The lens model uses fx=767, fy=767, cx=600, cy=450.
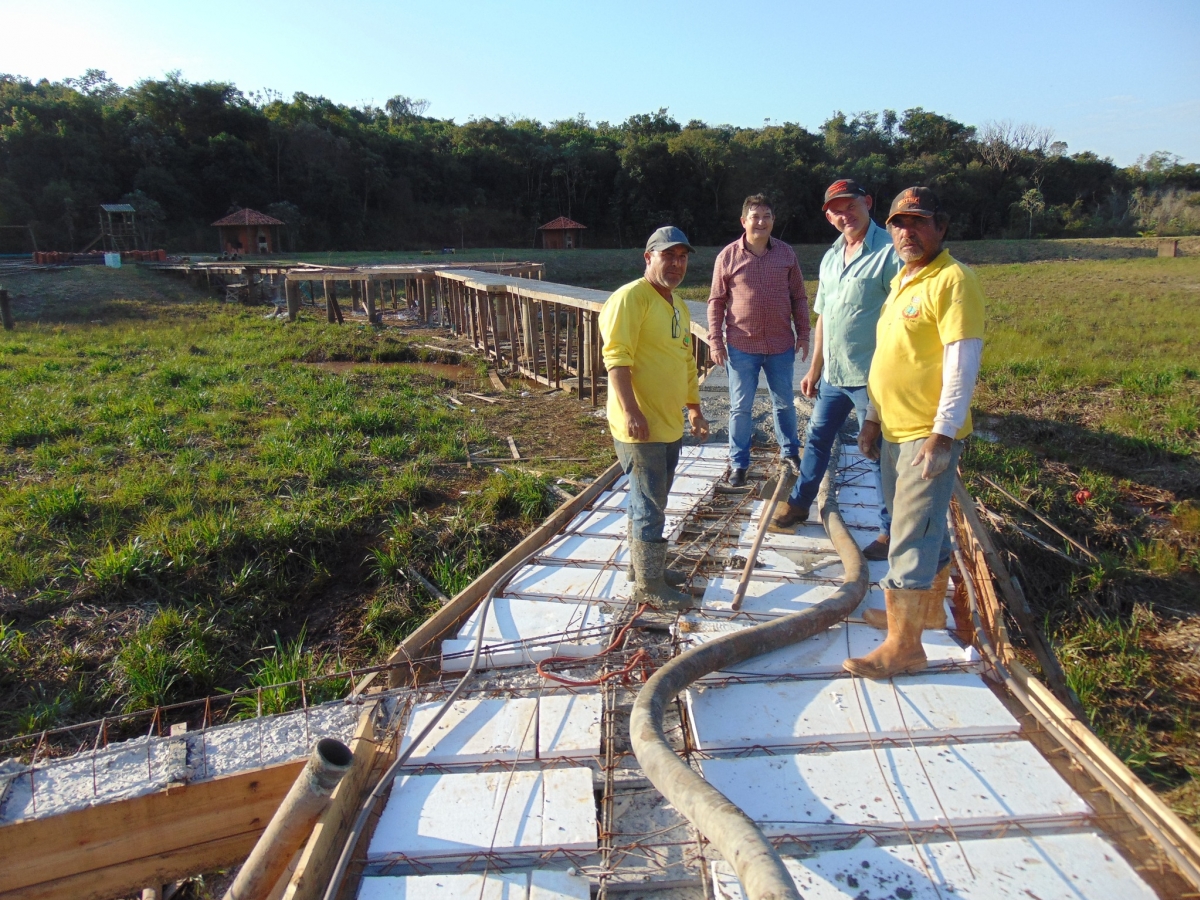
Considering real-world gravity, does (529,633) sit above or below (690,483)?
A: below

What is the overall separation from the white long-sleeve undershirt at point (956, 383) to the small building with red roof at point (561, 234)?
38.6 metres

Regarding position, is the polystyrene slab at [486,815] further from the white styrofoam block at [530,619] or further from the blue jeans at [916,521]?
the blue jeans at [916,521]

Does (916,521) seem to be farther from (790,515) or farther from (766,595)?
(790,515)

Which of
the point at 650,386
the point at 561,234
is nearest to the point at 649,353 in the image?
the point at 650,386

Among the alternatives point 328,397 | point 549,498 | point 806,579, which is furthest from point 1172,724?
point 328,397

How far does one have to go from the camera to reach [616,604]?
3.47 m

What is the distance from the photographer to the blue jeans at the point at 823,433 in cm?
384

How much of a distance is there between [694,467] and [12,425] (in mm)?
6246

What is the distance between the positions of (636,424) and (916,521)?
1.12 metres

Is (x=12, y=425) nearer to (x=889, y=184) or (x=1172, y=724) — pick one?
(x=1172, y=724)

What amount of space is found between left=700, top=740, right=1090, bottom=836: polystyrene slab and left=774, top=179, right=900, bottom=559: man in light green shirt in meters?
1.39

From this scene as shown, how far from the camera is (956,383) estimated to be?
2.55m

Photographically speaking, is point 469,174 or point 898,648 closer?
point 898,648

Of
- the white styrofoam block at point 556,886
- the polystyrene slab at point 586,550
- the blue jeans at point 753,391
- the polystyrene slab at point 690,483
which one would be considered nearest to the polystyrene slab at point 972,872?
the white styrofoam block at point 556,886
